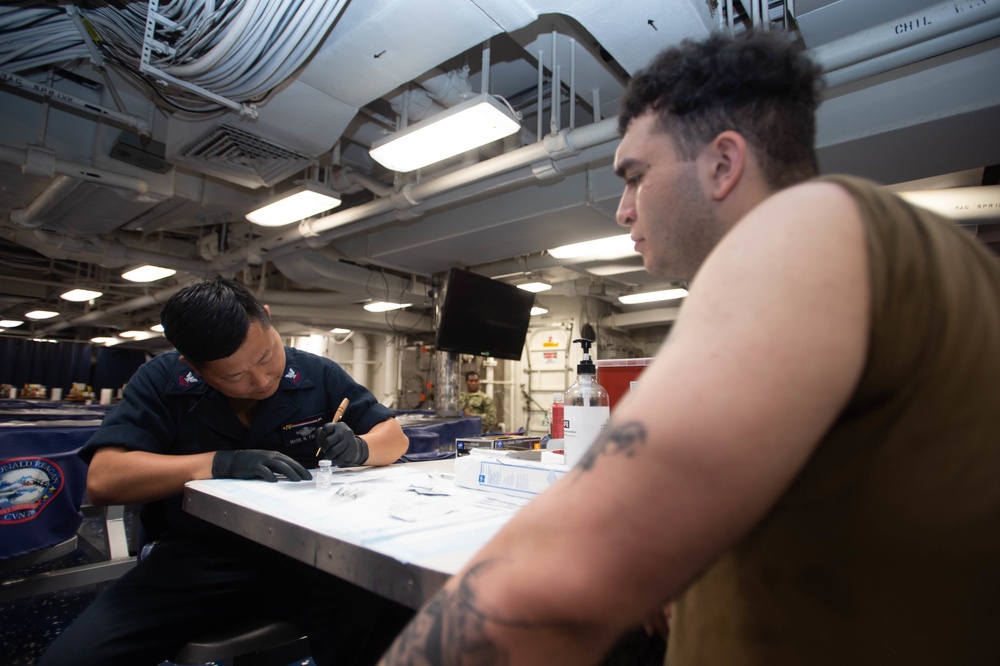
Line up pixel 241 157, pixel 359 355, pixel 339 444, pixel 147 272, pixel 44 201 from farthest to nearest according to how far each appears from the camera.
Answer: pixel 359 355 < pixel 147 272 < pixel 44 201 < pixel 241 157 < pixel 339 444

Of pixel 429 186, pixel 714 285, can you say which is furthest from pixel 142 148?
pixel 714 285

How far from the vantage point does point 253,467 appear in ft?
4.03

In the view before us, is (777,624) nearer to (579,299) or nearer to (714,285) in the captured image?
(714,285)

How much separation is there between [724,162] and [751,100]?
0.31ft

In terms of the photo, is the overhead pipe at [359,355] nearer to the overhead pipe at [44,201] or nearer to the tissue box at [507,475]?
the overhead pipe at [44,201]

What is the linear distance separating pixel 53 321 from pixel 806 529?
13.2m

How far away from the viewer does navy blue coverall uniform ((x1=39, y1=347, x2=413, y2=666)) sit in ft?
3.44

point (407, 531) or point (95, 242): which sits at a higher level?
point (95, 242)

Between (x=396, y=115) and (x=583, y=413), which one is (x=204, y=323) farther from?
(x=396, y=115)

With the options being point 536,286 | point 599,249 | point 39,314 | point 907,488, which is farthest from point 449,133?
point 39,314

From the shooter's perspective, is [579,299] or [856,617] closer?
[856,617]

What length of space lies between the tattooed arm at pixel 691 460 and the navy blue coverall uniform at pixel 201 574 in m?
1.01

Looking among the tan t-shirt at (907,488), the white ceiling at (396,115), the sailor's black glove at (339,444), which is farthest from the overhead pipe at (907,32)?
the sailor's black glove at (339,444)

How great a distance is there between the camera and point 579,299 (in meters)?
7.40
